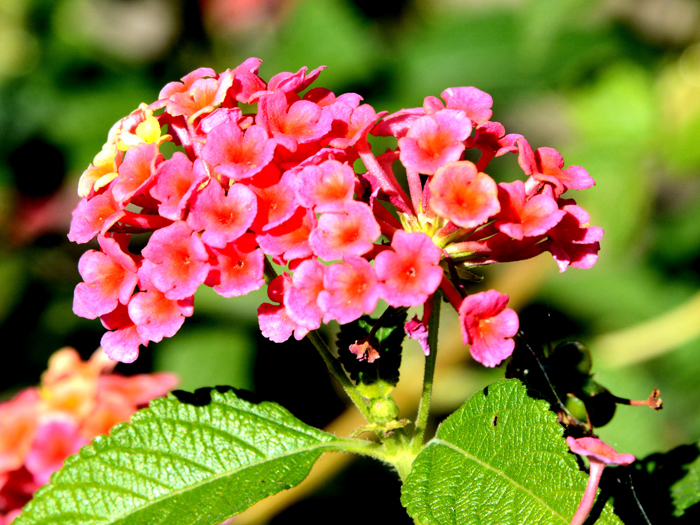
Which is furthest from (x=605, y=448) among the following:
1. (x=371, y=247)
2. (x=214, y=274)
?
(x=214, y=274)

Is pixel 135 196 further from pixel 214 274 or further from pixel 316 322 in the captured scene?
pixel 316 322

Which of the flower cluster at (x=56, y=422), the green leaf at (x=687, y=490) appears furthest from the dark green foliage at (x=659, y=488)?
the flower cluster at (x=56, y=422)

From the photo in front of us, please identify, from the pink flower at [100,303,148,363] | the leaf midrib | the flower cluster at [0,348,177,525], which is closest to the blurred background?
the flower cluster at [0,348,177,525]

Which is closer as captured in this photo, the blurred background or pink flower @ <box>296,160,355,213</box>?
pink flower @ <box>296,160,355,213</box>

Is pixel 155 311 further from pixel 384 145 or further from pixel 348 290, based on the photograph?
pixel 384 145

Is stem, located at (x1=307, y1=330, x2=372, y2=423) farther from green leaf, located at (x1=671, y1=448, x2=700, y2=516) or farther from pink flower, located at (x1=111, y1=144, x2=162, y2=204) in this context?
green leaf, located at (x1=671, y1=448, x2=700, y2=516)

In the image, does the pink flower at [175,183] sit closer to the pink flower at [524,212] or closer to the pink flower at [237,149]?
the pink flower at [237,149]
